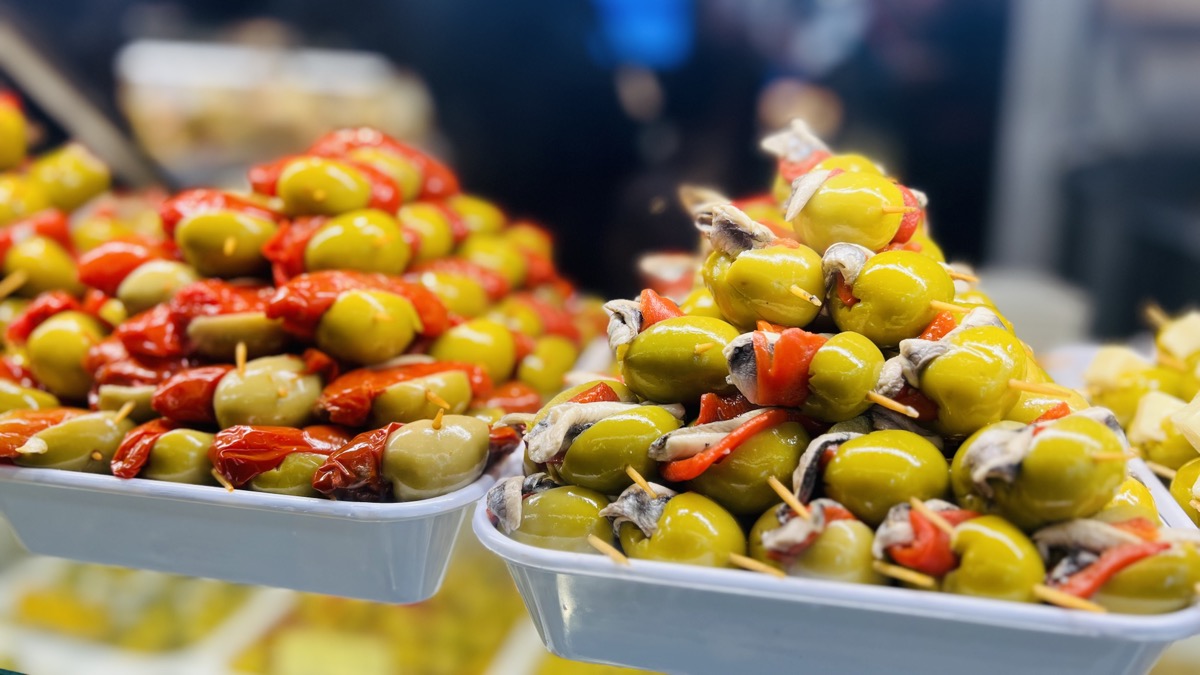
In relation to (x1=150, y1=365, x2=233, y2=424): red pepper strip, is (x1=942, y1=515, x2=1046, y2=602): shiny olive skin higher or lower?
higher

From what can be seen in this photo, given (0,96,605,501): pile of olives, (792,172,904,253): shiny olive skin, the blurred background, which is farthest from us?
the blurred background

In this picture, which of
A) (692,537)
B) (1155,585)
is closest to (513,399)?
(692,537)

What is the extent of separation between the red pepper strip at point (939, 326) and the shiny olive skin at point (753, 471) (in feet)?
0.59

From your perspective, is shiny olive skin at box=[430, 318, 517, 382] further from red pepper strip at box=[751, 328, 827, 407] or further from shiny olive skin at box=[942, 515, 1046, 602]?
shiny olive skin at box=[942, 515, 1046, 602]

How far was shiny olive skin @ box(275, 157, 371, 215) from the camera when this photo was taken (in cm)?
144

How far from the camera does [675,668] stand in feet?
3.22

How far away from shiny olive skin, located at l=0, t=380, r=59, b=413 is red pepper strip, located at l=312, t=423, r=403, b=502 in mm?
536

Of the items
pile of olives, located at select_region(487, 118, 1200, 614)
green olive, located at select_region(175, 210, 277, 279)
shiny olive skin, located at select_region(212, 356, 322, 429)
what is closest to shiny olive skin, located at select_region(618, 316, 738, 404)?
pile of olives, located at select_region(487, 118, 1200, 614)

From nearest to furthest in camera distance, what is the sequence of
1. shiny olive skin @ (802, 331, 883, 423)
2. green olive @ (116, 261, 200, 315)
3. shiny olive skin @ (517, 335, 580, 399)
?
1. shiny olive skin @ (802, 331, 883, 423)
2. green olive @ (116, 261, 200, 315)
3. shiny olive skin @ (517, 335, 580, 399)

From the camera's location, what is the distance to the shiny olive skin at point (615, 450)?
0.99m

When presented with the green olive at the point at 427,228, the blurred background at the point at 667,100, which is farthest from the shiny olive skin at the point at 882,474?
the blurred background at the point at 667,100

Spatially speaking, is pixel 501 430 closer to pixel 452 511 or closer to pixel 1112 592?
pixel 452 511

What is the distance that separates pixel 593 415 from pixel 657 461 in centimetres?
9

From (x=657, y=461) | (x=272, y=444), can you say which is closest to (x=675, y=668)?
(x=657, y=461)
